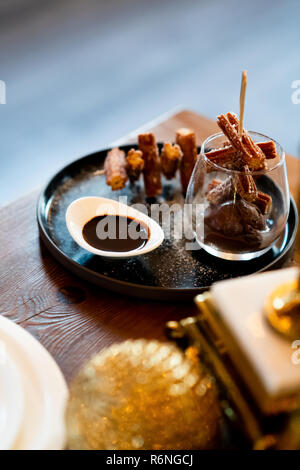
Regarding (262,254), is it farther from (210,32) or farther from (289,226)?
(210,32)

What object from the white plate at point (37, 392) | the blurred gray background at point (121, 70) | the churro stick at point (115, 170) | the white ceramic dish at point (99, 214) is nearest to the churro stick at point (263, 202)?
the white ceramic dish at point (99, 214)

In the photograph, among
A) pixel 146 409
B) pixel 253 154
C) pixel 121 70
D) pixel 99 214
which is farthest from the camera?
pixel 121 70

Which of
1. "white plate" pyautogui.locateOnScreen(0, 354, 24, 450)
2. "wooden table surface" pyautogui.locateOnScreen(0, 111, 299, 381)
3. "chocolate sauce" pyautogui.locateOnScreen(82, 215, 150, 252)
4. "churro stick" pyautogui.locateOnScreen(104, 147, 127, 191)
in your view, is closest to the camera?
"white plate" pyautogui.locateOnScreen(0, 354, 24, 450)

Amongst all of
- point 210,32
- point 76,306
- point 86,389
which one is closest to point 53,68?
point 210,32

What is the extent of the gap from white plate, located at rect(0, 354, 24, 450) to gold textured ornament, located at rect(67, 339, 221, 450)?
5cm

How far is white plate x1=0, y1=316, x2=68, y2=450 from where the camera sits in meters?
0.45

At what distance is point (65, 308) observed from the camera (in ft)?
2.12

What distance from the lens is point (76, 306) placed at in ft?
2.13

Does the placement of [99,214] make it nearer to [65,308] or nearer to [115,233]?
[115,233]

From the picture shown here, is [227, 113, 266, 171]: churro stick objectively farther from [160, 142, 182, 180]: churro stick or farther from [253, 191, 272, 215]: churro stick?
[160, 142, 182, 180]: churro stick

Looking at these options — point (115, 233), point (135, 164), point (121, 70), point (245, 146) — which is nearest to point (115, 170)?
point (135, 164)

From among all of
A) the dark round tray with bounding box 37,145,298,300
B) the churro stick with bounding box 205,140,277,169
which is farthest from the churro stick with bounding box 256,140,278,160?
the dark round tray with bounding box 37,145,298,300

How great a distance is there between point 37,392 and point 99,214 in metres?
0.33

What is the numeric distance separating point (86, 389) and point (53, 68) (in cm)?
223
